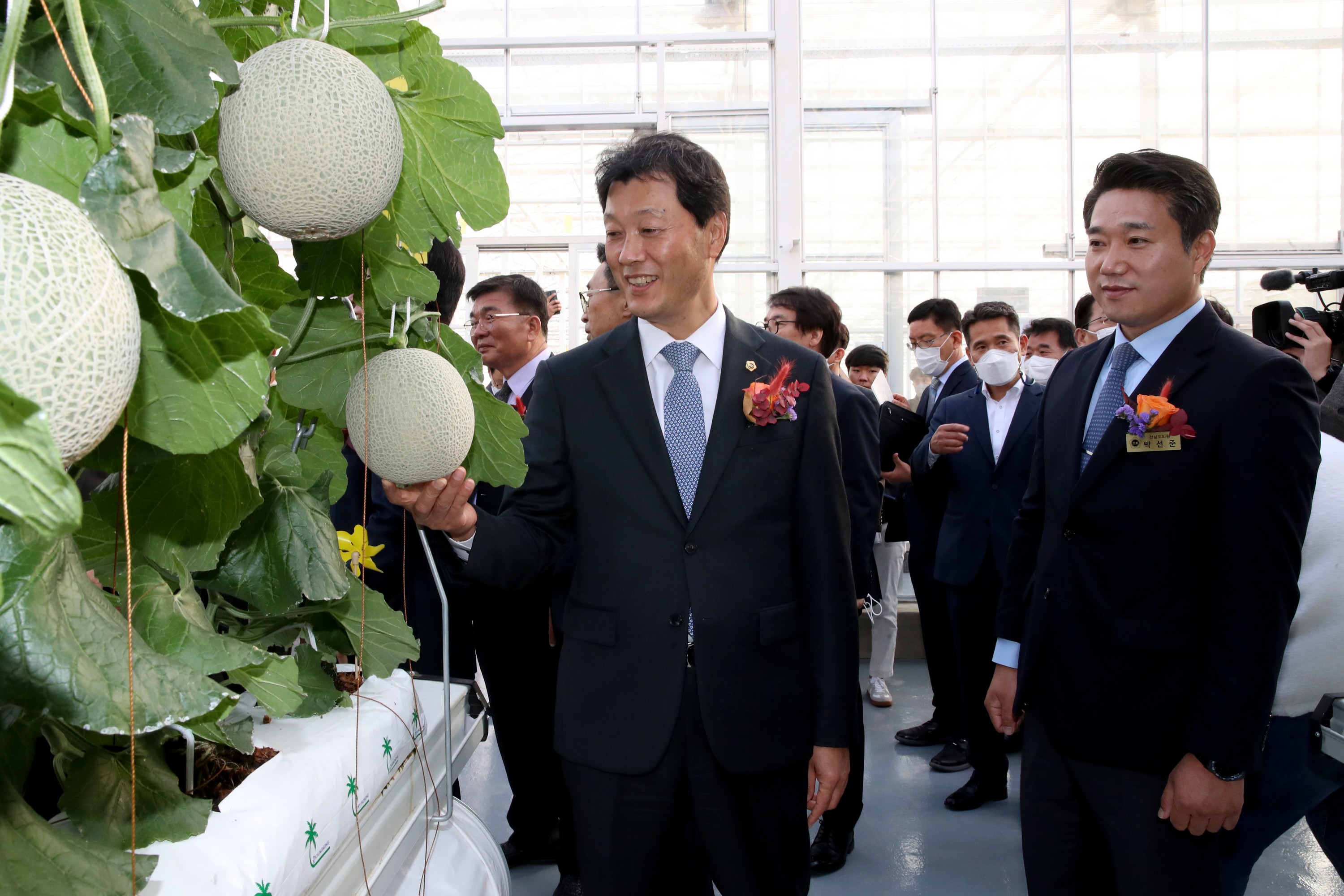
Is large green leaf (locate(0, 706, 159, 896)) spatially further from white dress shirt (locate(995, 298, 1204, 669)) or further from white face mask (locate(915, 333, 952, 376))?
white face mask (locate(915, 333, 952, 376))

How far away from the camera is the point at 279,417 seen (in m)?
0.91

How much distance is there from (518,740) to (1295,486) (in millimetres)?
2446

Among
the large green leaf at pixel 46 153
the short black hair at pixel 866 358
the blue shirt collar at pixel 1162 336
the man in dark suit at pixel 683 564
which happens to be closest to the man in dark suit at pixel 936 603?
the short black hair at pixel 866 358

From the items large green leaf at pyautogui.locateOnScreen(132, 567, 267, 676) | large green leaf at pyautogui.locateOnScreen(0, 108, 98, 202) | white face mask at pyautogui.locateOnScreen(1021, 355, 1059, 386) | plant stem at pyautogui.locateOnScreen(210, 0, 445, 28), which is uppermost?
plant stem at pyautogui.locateOnScreen(210, 0, 445, 28)

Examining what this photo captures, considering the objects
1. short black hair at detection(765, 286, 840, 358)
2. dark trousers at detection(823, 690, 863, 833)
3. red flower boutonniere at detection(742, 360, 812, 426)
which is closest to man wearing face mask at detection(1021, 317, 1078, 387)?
short black hair at detection(765, 286, 840, 358)

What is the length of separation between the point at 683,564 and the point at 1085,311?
3600 mm

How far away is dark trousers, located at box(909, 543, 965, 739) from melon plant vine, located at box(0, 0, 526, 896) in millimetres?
3389

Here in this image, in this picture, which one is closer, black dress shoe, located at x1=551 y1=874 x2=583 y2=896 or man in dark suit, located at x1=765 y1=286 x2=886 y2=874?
black dress shoe, located at x1=551 y1=874 x2=583 y2=896

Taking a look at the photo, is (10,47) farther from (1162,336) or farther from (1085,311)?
(1085,311)

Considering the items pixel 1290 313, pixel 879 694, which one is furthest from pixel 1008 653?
pixel 879 694

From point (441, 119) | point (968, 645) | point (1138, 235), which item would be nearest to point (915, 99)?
point (968, 645)

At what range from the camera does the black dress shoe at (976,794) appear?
3480mm

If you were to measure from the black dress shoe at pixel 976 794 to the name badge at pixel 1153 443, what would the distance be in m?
2.29

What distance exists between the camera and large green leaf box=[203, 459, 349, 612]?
83 centimetres
